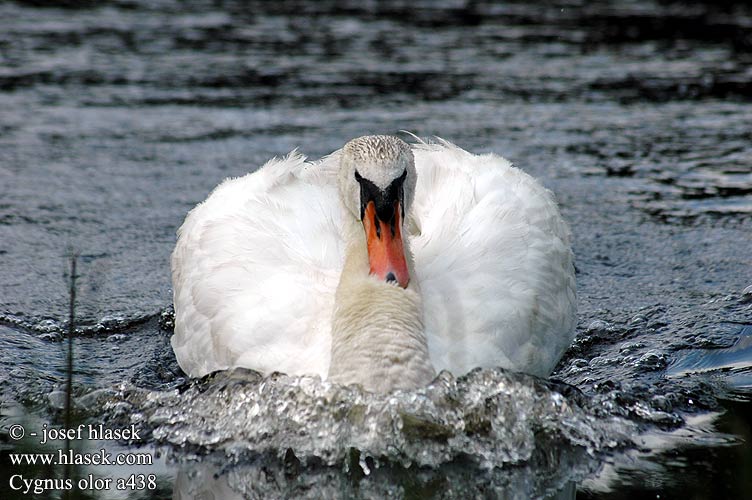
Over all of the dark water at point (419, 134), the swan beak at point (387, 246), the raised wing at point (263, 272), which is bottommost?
the dark water at point (419, 134)

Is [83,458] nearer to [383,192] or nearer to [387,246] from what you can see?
[387,246]

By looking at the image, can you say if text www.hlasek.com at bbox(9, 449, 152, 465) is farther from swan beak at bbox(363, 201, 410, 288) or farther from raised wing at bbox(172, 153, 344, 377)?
swan beak at bbox(363, 201, 410, 288)

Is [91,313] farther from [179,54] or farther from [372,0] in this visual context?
[372,0]

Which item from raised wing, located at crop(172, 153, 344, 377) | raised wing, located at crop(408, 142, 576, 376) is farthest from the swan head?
raised wing, located at crop(172, 153, 344, 377)

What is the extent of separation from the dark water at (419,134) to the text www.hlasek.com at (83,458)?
10 cm

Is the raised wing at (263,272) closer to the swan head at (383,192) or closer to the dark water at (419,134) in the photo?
the dark water at (419,134)

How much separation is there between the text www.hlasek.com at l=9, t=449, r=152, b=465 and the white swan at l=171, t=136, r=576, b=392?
731mm

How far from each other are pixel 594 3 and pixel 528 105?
506cm

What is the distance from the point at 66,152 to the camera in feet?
33.3

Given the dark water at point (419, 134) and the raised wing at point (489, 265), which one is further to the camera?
the raised wing at point (489, 265)

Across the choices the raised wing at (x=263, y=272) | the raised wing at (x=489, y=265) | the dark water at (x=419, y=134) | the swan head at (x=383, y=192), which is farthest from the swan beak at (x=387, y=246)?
the dark water at (x=419, y=134)

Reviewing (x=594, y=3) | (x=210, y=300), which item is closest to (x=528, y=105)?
(x=594, y=3)

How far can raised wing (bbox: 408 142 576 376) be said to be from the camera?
18.2ft

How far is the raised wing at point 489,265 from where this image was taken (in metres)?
5.55
